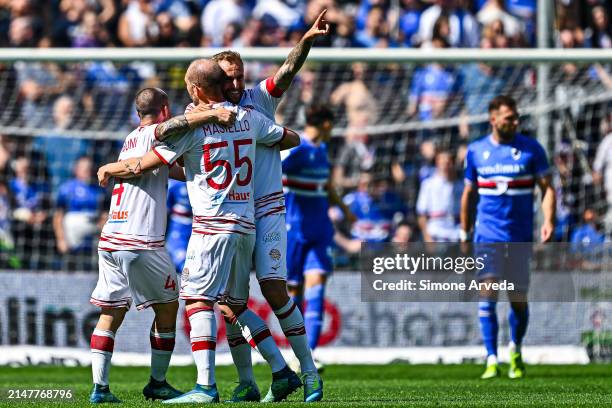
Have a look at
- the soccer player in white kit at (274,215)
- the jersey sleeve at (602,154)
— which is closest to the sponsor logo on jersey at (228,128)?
the soccer player in white kit at (274,215)

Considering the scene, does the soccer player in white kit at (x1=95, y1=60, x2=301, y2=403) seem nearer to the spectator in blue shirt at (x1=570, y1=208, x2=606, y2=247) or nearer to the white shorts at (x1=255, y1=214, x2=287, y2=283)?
the white shorts at (x1=255, y1=214, x2=287, y2=283)

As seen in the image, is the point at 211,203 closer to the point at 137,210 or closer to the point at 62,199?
the point at 137,210

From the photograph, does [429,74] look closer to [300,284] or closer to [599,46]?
[599,46]

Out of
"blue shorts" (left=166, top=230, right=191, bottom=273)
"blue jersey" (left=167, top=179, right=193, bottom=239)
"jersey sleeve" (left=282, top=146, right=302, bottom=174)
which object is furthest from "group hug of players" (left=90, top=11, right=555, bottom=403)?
"blue shorts" (left=166, top=230, right=191, bottom=273)

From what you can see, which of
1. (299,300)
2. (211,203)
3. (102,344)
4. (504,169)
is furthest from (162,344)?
(504,169)

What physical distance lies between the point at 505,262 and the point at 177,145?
16.3ft

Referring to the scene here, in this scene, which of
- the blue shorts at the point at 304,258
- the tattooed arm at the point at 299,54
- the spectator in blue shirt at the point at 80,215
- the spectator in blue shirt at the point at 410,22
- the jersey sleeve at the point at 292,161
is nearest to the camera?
the tattooed arm at the point at 299,54

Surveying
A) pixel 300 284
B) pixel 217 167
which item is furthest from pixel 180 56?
pixel 217 167

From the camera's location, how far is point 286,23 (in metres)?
18.9

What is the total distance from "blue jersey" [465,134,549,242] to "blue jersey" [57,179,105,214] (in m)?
5.78

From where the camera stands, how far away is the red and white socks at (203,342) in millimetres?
8039

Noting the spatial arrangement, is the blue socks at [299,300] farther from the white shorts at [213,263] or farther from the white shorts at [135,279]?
the white shorts at [213,263]

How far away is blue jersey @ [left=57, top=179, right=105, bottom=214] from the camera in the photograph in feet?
52.2

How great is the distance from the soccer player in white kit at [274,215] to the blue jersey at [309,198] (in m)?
3.81
